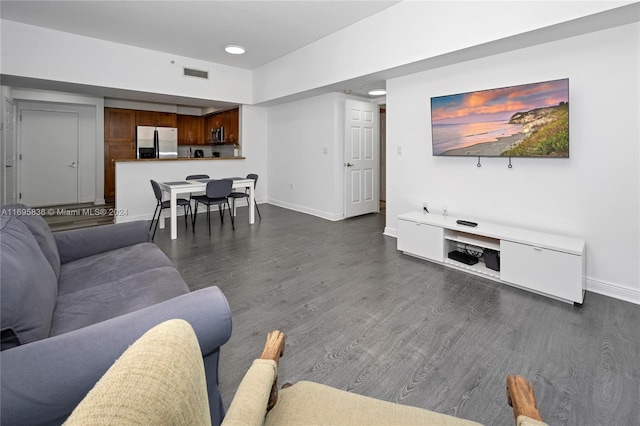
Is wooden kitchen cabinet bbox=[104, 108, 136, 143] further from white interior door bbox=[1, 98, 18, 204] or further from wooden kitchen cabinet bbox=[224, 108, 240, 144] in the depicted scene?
wooden kitchen cabinet bbox=[224, 108, 240, 144]

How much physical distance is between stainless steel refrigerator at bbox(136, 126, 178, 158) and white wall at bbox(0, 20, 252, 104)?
2.35m

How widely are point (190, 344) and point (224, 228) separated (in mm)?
4887

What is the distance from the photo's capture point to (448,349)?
2.10 meters

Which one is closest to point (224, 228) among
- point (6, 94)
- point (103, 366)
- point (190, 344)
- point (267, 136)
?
point (267, 136)

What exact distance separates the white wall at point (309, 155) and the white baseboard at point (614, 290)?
3.72 meters

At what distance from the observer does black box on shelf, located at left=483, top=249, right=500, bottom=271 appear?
3.26m

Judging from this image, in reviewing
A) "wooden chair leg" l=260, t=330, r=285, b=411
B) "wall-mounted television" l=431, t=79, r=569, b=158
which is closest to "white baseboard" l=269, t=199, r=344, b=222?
"wall-mounted television" l=431, t=79, r=569, b=158

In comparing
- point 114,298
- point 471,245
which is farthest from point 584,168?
point 114,298

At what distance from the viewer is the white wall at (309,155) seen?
19.4 ft

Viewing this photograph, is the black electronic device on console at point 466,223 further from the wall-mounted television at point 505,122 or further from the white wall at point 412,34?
the white wall at point 412,34

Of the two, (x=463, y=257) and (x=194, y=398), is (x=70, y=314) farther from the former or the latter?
(x=463, y=257)

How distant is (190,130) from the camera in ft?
29.3

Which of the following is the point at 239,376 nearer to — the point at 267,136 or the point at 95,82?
the point at 95,82

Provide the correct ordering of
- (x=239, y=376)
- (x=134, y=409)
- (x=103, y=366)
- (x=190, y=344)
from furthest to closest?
(x=239, y=376)
(x=103, y=366)
(x=190, y=344)
(x=134, y=409)
